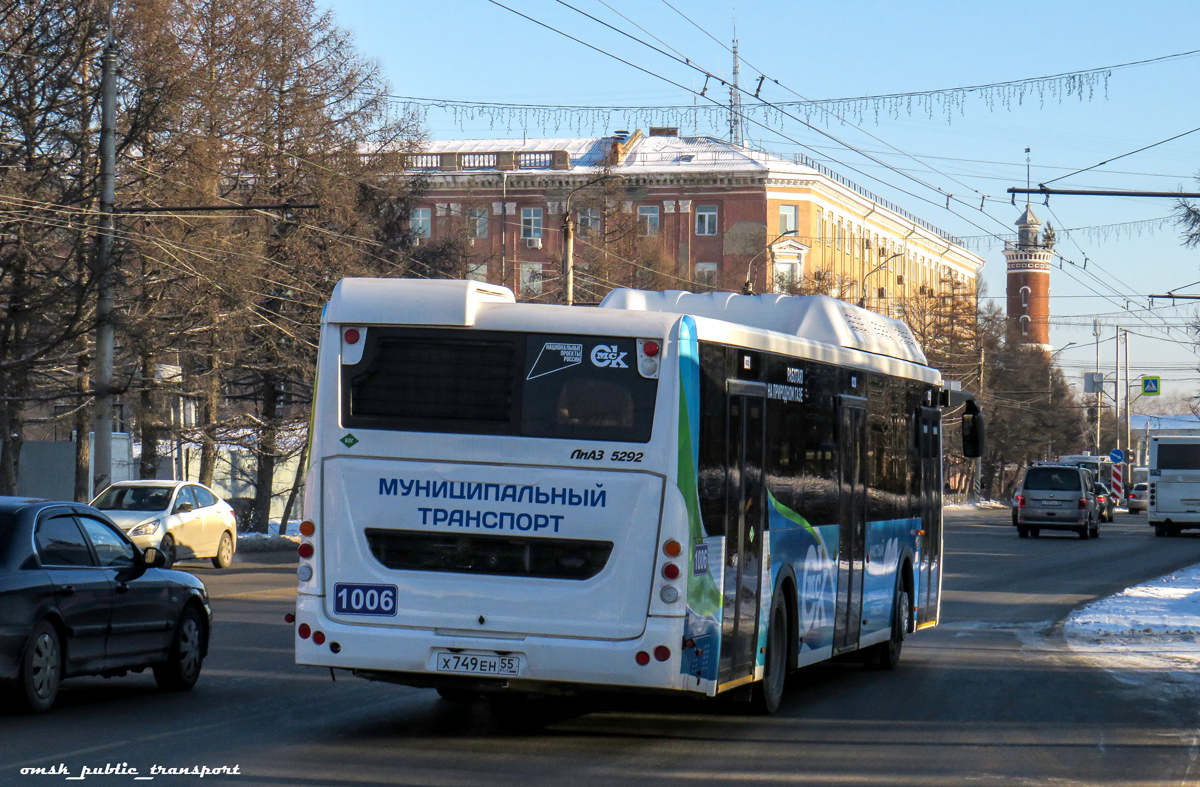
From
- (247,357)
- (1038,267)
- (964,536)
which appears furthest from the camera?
(1038,267)

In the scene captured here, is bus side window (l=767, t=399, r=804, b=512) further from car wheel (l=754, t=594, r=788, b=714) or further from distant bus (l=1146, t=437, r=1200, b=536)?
distant bus (l=1146, t=437, r=1200, b=536)

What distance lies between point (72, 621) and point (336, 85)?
29.9m

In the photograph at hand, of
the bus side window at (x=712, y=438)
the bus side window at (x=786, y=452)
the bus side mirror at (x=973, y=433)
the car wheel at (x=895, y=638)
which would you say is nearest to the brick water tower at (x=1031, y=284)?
the bus side mirror at (x=973, y=433)

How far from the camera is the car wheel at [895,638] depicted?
1416 centimetres

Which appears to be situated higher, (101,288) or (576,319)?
(101,288)

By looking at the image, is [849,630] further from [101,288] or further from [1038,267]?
[1038,267]

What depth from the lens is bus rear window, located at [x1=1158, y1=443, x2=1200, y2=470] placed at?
1900 inches

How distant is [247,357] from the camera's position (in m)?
35.9

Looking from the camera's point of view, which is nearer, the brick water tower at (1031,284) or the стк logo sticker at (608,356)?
the стк logo sticker at (608,356)

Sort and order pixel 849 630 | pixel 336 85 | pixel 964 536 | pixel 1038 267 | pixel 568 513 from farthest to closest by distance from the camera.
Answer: pixel 1038 267 → pixel 964 536 → pixel 336 85 → pixel 849 630 → pixel 568 513

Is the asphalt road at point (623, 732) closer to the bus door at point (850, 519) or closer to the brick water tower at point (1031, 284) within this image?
the bus door at point (850, 519)

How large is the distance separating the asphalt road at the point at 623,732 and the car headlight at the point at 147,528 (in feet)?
36.5

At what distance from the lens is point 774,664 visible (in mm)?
10664

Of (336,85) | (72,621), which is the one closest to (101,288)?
(336,85)
